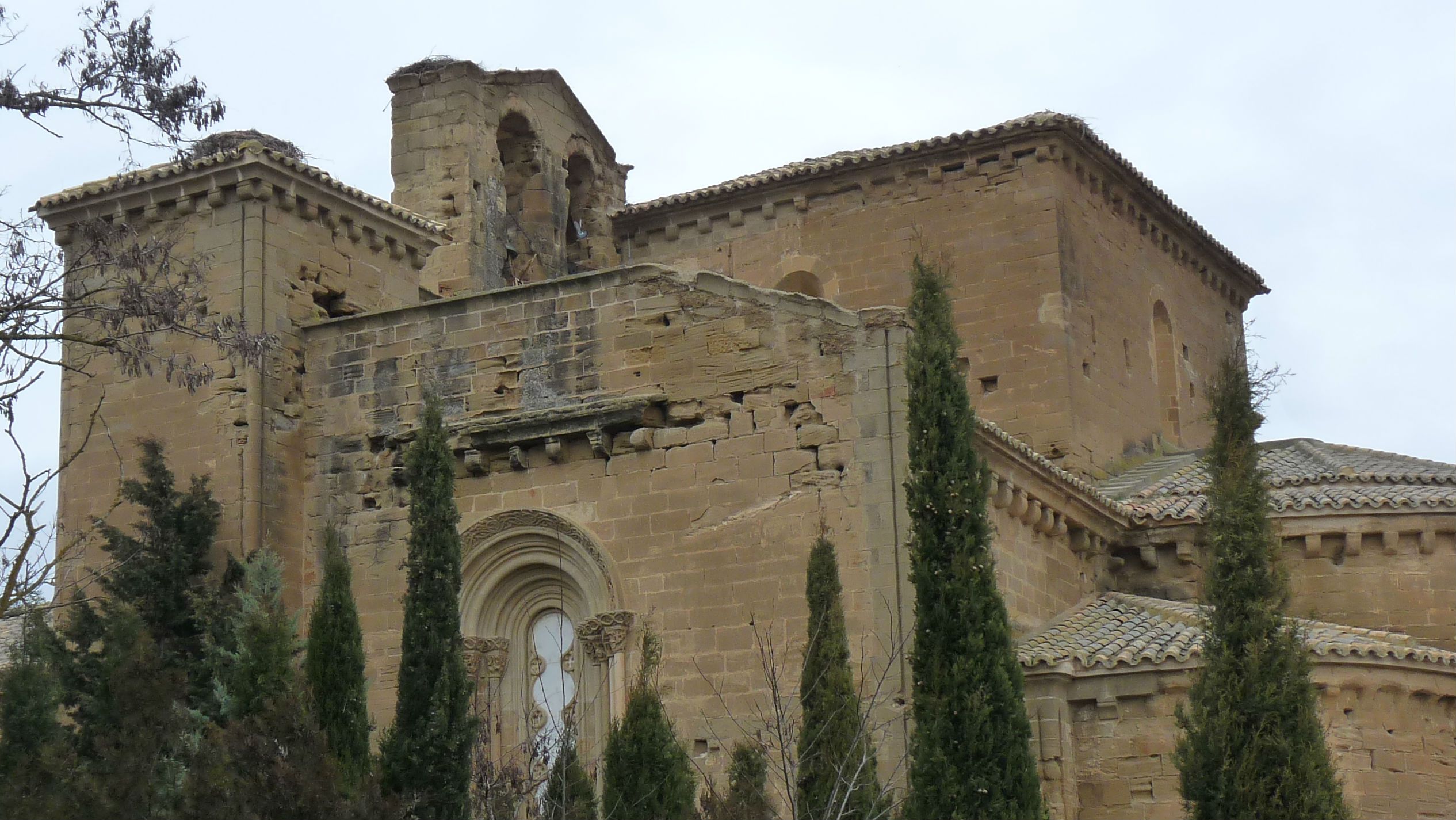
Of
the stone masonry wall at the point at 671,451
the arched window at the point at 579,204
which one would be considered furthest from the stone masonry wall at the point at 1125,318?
the arched window at the point at 579,204

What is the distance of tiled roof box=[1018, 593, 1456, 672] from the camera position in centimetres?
1667

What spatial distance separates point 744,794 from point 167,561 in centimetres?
594

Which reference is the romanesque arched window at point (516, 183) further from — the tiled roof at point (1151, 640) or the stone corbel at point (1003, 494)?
the tiled roof at point (1151, 640)

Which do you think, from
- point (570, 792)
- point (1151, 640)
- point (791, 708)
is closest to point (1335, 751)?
point (1151, 640)

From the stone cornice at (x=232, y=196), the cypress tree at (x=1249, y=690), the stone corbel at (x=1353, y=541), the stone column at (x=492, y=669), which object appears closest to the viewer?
the cypress tree at (x=1249, y=690)

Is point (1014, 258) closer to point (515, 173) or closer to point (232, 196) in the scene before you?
point (515, 173)

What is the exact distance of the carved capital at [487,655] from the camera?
707 inches

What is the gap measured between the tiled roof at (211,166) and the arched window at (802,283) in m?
4.67

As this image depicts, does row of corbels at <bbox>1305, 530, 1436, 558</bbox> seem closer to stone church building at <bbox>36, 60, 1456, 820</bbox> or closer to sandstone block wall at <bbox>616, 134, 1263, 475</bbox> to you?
stone church building at <bbox>36, 60, 1456, 820</bbox>

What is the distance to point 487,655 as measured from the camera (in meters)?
18.1

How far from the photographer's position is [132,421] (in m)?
19.1

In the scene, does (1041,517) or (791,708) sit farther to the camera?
(1041,517)

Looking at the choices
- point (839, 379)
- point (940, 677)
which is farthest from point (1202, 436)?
point (940, 677)

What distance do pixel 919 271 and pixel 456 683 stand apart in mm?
4323
